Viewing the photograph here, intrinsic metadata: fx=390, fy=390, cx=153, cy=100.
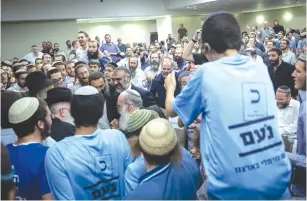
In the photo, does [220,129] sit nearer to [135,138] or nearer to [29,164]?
[135,138]

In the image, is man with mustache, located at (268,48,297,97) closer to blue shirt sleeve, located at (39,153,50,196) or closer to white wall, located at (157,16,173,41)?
blue shirt sleeve, located at (39,153,50,196)

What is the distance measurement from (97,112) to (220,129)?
72 cm

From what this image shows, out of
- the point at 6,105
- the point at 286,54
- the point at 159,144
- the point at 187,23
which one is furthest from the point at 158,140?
the point at 187,23

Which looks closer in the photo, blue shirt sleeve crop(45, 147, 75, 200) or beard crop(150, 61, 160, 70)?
blue shirt sleeve crop(45, 147, 75, 200)

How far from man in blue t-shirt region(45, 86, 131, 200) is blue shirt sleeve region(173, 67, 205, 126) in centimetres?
49

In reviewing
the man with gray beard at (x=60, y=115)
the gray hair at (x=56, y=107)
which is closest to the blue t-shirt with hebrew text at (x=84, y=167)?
the man with gray beard at (x=60, y=115)

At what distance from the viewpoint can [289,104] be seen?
16.5 ft

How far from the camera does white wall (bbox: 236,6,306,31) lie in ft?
75.3

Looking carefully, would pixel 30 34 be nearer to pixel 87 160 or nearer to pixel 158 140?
pixel 87 160

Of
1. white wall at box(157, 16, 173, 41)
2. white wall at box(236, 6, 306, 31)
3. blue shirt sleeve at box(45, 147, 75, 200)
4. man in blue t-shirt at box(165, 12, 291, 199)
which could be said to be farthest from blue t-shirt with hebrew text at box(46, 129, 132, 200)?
white wall at box(236, 6, 306, 31)

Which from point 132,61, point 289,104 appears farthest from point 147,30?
point 289,104

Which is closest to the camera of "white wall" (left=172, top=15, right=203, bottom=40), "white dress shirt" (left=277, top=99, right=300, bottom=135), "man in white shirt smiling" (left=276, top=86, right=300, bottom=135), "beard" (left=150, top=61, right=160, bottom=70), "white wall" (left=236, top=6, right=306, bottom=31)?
"white dress shirt" (left=277, top=99, right=300, bottom=135)

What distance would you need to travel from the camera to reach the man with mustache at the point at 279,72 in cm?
632

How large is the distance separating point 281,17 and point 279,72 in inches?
760
